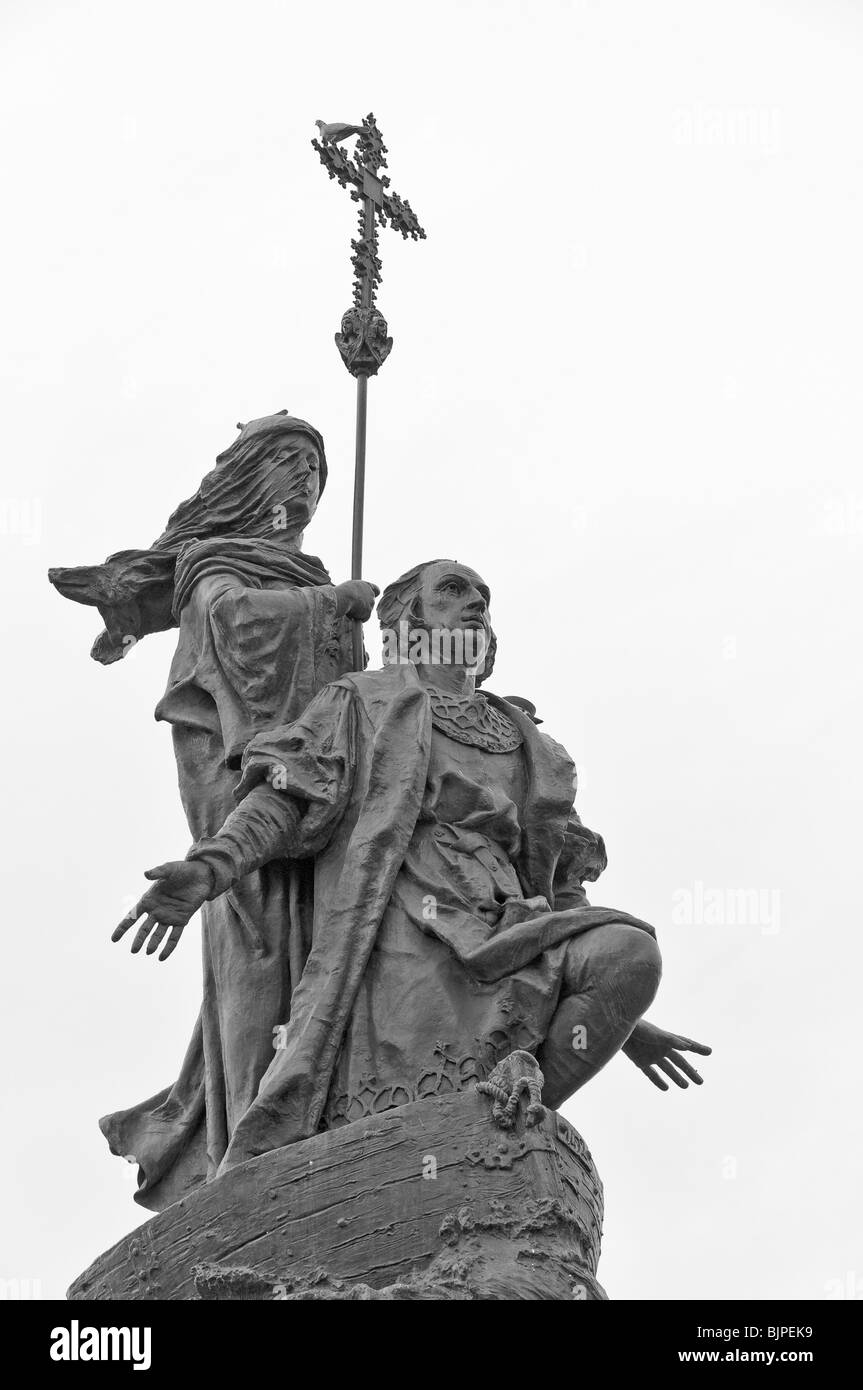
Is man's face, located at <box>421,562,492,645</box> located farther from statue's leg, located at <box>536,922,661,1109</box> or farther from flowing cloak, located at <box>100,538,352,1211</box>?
statue's leg, located at <box>536,922,661,1109</box>

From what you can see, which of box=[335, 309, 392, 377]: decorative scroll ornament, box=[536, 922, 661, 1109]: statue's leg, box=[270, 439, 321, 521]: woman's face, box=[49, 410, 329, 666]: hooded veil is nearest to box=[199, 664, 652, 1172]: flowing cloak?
box=[536, 922, 661, 1109]: statue's leg

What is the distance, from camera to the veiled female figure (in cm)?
1223

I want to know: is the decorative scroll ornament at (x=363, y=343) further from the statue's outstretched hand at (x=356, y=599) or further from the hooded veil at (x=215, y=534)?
the statue's outstretched hand at (x=356, y=599)

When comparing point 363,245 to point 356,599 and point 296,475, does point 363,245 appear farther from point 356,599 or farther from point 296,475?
point 356,599

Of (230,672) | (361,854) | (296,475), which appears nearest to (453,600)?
(230,672)

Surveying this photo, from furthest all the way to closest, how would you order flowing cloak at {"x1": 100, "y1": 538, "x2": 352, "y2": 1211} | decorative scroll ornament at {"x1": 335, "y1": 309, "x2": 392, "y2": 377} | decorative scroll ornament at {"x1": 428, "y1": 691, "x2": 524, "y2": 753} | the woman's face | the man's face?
decorative scroll ornament at {"x1": 335, "y1": 309, "x2": 392, "y2": 377} < the woman's face < the man's face < decorative scroll ornament at {"x1": 428, "y1": 691, "x2": 524, "y2": 753} < flowing cloak at {"x1": 100, "y1": 538, "x2": 352, "y2": 1211}

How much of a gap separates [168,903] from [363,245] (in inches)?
210

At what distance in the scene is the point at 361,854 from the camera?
12.0m

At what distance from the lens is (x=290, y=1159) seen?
1064cm

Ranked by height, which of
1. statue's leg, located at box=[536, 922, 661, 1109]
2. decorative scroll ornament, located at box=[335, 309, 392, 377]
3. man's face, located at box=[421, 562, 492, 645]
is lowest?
statue's leg, located at box=[536, 922, 661, 1109]

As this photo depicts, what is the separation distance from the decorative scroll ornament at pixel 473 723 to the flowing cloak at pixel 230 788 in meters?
0.72

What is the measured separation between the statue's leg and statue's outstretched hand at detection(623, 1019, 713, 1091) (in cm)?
127

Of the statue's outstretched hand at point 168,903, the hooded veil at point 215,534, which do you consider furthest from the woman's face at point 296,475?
the statue's outstretched hand at point 168,903
